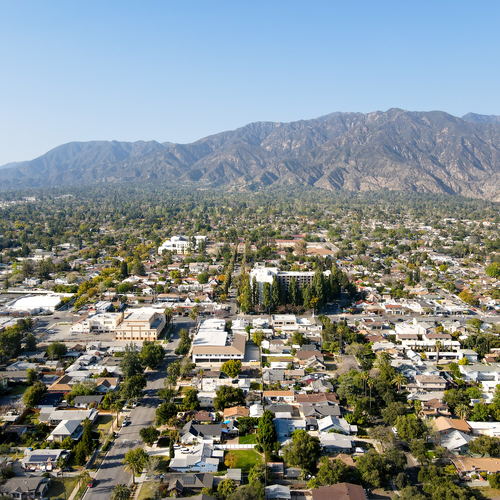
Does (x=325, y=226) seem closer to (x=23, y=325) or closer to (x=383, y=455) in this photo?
(x=23, y=325)

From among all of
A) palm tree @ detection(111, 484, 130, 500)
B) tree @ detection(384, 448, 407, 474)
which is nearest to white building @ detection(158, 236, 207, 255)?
palm tree @ detection(111, 484, 130, 500)

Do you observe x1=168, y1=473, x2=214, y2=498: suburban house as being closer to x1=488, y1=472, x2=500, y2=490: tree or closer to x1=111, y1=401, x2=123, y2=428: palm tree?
x1=111, y1=401, x2=123, y2=428: palm tree

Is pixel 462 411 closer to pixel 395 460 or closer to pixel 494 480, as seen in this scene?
pixel 494 480

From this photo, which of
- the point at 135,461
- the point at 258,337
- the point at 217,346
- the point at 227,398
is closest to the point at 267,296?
the point at 258,337

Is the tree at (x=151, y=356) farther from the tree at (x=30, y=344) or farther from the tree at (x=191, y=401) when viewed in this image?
the tree at (x=30, y=344)

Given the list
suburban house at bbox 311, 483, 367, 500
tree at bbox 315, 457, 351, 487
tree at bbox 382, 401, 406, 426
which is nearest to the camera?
suburban house at bbox 311, 483, 367, 500

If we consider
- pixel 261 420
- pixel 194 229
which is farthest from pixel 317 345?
pixel 194 229
